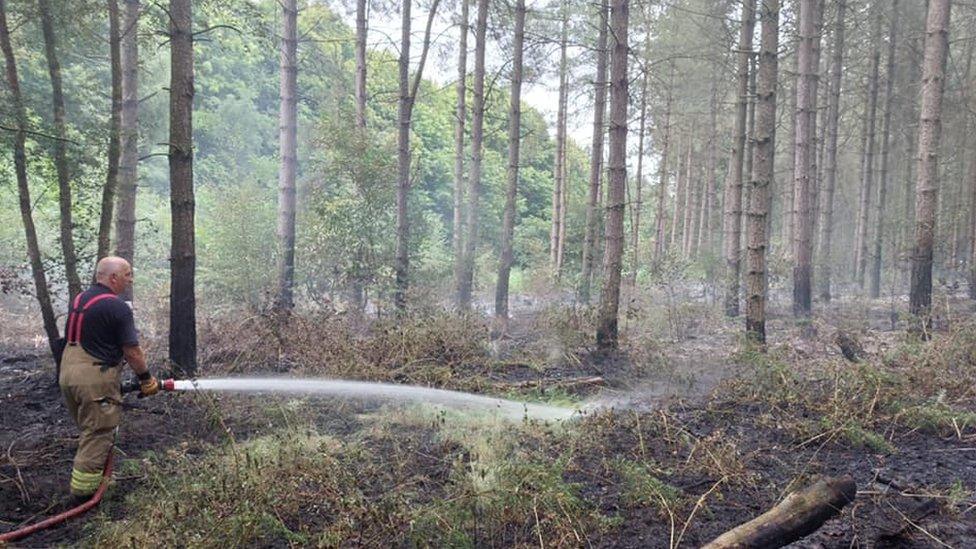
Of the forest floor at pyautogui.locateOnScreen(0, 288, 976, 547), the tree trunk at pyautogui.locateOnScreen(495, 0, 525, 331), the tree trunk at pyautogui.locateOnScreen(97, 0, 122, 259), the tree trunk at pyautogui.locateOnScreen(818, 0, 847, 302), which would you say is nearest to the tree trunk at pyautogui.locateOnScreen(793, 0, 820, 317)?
the tree trunk at pyautogui.locateOnScreen(818, 0, 847, 302)

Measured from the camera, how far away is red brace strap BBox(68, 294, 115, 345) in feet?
14.2

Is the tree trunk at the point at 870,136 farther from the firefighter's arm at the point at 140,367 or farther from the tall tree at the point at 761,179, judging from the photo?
the firefighter's arm at the point at 140,367

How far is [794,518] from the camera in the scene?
3242mm

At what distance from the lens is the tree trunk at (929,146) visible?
9234 mm

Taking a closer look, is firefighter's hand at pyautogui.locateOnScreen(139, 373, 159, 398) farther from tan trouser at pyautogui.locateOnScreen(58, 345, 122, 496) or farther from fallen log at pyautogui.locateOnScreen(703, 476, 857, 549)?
fallen log at pyautogui.locateOnScreen(703, 476, 857, 549)

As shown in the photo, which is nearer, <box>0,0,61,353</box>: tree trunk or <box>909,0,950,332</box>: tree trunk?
<box>0,0,61,353</box>: tree trunk

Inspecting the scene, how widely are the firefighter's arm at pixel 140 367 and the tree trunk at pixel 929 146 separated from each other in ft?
33.8

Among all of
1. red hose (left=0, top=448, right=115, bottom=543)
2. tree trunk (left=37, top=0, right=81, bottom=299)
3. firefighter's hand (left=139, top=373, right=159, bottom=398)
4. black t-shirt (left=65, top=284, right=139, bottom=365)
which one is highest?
tree trunk (left=37, top=0, right=81, bottom=299)

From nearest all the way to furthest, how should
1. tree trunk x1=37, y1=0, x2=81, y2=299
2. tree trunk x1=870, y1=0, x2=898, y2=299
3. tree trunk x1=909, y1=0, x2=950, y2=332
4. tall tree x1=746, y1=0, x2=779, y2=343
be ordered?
tree trunk x1=37, y1=0, x2=81, y2=299 → tall tree x1=746, y1=0, x2=779, y2=343 → tree trunk x1=909, y1=0, x2=950, y2=332 → tree trunk x1=870, y1=0, x2=898, y2=299

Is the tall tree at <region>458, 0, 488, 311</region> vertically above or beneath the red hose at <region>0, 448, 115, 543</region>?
above

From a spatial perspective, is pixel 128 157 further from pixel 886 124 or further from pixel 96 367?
pixel 886 124

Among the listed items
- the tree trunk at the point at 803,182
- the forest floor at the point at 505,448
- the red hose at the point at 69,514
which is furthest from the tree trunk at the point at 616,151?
the red hose at the point at 69,514

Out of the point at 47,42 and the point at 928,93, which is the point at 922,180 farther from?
the point at 47,42

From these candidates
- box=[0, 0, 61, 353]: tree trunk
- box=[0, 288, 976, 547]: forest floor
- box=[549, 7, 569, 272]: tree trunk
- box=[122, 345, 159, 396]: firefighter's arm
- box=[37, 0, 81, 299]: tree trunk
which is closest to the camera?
box=[0, 288, 976, 547]: forest floor
